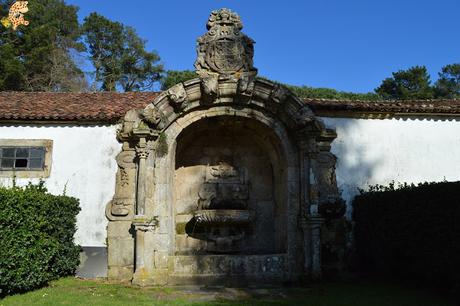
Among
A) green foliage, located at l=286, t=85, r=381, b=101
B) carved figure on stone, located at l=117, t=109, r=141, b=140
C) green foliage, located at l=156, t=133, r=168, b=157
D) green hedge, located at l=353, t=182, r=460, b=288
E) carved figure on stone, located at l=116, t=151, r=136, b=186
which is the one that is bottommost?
green hedge, located at l=353, t=182, r=460, b=288

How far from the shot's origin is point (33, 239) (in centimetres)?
825

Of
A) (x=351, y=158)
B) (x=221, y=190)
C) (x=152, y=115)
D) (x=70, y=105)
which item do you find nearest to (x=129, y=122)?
(x=152, y=115)

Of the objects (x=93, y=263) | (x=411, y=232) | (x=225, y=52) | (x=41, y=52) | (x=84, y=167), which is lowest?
(x=93, y=263)

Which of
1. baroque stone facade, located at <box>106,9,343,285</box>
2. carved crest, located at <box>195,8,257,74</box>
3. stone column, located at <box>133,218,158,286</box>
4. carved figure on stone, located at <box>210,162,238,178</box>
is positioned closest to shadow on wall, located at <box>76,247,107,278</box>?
baroque stone facade, located at <box>106,9,343,285</box>

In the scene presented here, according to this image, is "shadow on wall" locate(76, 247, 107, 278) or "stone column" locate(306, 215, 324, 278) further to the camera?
"shadow on wall" locate(76, 247, 107, 278)

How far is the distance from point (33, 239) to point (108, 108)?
12.9 feet

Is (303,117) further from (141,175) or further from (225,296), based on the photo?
(225,296)

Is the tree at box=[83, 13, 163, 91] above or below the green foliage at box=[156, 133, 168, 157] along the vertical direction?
above

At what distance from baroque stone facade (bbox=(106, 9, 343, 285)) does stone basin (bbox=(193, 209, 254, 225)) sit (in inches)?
0.9

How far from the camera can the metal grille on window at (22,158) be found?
418 inches

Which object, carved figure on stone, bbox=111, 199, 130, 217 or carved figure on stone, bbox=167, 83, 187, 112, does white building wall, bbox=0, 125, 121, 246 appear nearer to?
carved figure on stone, bbox=111, 199, 130, 217

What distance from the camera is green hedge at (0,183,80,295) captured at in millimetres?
7672

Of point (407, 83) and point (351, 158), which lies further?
point (407, 83)

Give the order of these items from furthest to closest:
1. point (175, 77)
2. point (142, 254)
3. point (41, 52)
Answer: point (175, 77) → point (41, 52) → point (142, 254)
